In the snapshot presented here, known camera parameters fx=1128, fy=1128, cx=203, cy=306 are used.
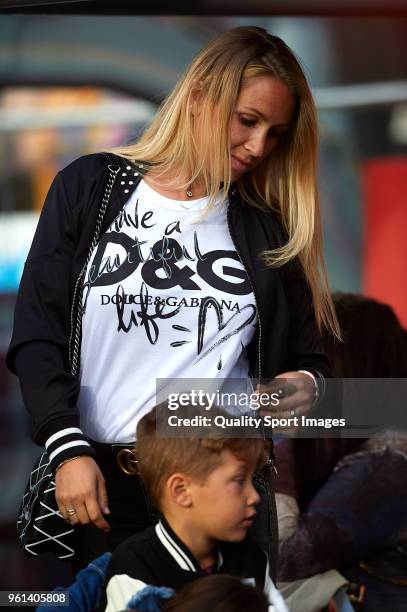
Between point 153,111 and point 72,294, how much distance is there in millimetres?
2181

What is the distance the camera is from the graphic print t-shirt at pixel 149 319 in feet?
6.56

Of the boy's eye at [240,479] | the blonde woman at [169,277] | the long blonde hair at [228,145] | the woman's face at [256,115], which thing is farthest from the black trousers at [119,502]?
the woman's face at [256,115]

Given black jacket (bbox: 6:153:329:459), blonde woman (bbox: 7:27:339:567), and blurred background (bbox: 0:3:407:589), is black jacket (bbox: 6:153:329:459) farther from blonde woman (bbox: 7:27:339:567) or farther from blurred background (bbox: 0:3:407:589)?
blurred background (bbox: 0:3:407:589)

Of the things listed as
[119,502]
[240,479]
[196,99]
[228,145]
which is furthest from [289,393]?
[196,99]

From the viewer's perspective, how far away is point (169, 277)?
2.02m

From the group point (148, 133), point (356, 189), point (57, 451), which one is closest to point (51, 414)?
point (57, 451)

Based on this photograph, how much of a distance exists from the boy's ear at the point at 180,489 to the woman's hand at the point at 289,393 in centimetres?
24

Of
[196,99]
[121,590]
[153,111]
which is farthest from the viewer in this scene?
[153,111]

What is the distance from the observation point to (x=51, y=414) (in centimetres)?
192

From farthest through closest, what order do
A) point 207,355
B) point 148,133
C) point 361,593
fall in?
point 361,593 → point 148,133 → point 207,355

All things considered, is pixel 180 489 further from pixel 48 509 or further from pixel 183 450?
pixel 48 509

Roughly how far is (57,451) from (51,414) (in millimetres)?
68

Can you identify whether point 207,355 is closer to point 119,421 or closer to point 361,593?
point 119,421

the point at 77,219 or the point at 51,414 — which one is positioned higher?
the point at 77,219
